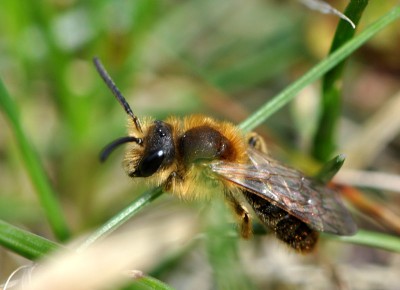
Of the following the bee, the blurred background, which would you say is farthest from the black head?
the blurred background

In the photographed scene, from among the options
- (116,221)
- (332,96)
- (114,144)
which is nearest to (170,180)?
(114,144)

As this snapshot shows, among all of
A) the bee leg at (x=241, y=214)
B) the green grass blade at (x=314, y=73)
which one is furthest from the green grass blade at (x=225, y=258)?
the green grass blade at (x=314, y=73)

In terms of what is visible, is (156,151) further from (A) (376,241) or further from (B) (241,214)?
(A) (376,241)

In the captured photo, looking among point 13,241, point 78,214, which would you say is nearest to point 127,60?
point 78,214

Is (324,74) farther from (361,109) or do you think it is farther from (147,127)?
(361,109)

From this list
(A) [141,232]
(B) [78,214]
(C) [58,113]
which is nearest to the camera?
(A) [141,232]

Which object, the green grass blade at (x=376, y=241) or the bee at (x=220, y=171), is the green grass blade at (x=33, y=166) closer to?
the bee at (x=220, y=171)
